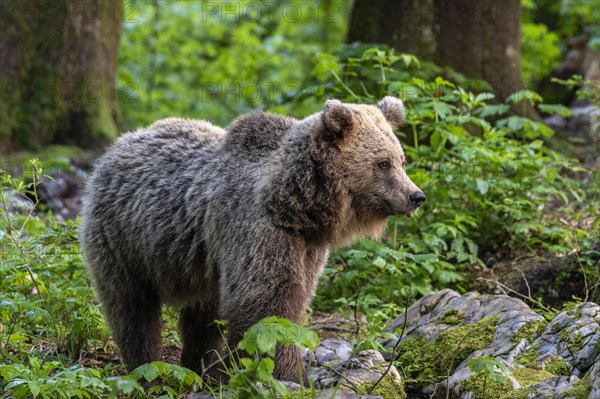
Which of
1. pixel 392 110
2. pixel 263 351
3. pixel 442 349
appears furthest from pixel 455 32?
pixel 263 351

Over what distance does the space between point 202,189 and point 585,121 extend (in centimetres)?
831

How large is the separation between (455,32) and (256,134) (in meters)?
5.19

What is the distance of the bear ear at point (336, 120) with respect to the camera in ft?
18.8

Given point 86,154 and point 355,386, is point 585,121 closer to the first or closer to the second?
point 86,154

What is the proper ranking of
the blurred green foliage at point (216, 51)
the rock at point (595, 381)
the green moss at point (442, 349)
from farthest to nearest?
the blurred green foliage at point (216, 51) → the green moss at point (442, 349) → the rock at point (595, 381)

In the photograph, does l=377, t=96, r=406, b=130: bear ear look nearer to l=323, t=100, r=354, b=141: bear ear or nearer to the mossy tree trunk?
l=323, t=100, r=354, b=141: bear ear

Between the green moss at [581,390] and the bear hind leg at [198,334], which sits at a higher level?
the green moss at [581,390]

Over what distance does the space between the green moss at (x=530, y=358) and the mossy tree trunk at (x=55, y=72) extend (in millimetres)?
8202

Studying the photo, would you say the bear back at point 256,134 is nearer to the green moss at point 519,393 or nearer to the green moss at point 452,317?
the green moss at point 452,317

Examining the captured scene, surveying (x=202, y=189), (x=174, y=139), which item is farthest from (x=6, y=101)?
(x=202, y=189)

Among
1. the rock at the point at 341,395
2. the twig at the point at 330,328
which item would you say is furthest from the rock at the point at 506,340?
the rock at the point at 341,395

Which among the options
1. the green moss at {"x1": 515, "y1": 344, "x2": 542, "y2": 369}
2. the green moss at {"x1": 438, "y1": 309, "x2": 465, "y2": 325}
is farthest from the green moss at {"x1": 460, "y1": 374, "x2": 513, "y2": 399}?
the green moss at {"x1": 438, "y1": 309, "x2": 465, "y2": 325}

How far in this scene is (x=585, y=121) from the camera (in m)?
12.5

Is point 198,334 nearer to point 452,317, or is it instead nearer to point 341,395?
point 452,317
